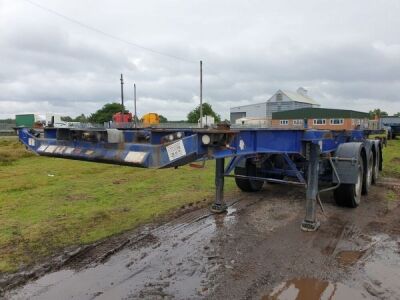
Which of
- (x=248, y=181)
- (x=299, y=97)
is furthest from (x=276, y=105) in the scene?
(x=248, y=181)

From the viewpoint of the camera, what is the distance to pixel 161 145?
3438 millimetres

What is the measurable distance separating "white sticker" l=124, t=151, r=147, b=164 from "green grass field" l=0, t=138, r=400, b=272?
6.50 feet

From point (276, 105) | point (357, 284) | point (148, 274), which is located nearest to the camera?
point (357, 284)

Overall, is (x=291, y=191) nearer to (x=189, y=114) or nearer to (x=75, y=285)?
(x=75, y=285)

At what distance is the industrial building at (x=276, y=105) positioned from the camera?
65.1 m

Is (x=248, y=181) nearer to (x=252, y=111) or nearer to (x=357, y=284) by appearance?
(x=357, y=284)

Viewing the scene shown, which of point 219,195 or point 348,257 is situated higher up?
point 219,195

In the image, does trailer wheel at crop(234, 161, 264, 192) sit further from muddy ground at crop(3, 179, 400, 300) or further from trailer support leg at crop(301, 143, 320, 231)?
trailer support leg at crop(301, 143, 320, 231)

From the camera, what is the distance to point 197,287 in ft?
12.9

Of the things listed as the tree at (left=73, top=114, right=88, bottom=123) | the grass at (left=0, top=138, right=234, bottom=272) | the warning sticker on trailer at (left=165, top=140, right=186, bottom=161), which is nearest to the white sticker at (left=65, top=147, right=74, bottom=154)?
the warning sticker on trailer at (left=165, top=140, right=186, bottom=161)

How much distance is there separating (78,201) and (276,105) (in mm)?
61911

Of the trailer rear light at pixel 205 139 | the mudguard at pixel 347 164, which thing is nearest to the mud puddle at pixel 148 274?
the trailer rear light at pixel 205 139

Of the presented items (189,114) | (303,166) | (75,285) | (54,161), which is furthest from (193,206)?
(189,114)

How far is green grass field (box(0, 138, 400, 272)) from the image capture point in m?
5.14
